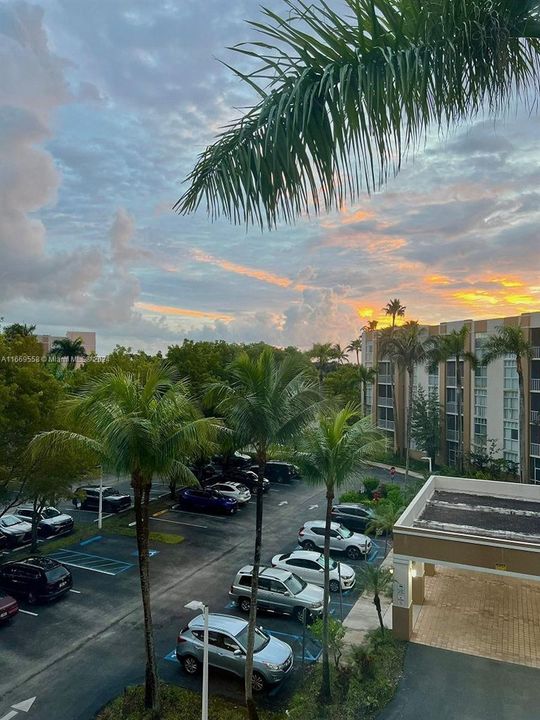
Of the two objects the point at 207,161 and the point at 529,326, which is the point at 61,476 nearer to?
the point at 207,161

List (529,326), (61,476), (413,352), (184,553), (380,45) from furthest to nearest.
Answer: (413,352), (529,326), (184,553), (61,476), (380,45)

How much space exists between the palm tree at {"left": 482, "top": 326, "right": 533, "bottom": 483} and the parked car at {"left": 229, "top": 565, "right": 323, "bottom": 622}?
70.4ft

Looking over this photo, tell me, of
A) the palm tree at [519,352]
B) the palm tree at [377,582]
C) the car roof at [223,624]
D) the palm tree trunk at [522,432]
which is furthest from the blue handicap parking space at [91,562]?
the palm tree trunk at [522,432]

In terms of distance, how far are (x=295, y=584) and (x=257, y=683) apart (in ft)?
17.4

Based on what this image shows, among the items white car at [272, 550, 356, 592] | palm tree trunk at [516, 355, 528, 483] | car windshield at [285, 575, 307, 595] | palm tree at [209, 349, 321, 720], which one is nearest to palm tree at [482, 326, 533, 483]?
palm tree trunk at [516, 355, 528, 483]

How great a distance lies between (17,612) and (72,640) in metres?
3.18

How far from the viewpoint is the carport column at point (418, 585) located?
19103 millimetres

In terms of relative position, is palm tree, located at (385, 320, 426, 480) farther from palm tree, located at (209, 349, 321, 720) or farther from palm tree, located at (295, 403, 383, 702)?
palm tree, located at (209, 349, 321, 720)

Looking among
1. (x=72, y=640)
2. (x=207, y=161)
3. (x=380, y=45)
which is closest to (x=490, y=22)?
(x=380, y=45)

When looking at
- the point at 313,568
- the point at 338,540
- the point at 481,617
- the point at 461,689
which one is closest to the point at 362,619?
the point at 313,568

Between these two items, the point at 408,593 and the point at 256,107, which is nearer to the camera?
the point at 256,107

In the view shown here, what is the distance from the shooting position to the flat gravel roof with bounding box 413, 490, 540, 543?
59.2 ft

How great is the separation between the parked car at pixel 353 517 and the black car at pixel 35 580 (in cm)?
1440

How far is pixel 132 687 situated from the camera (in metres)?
14.2
